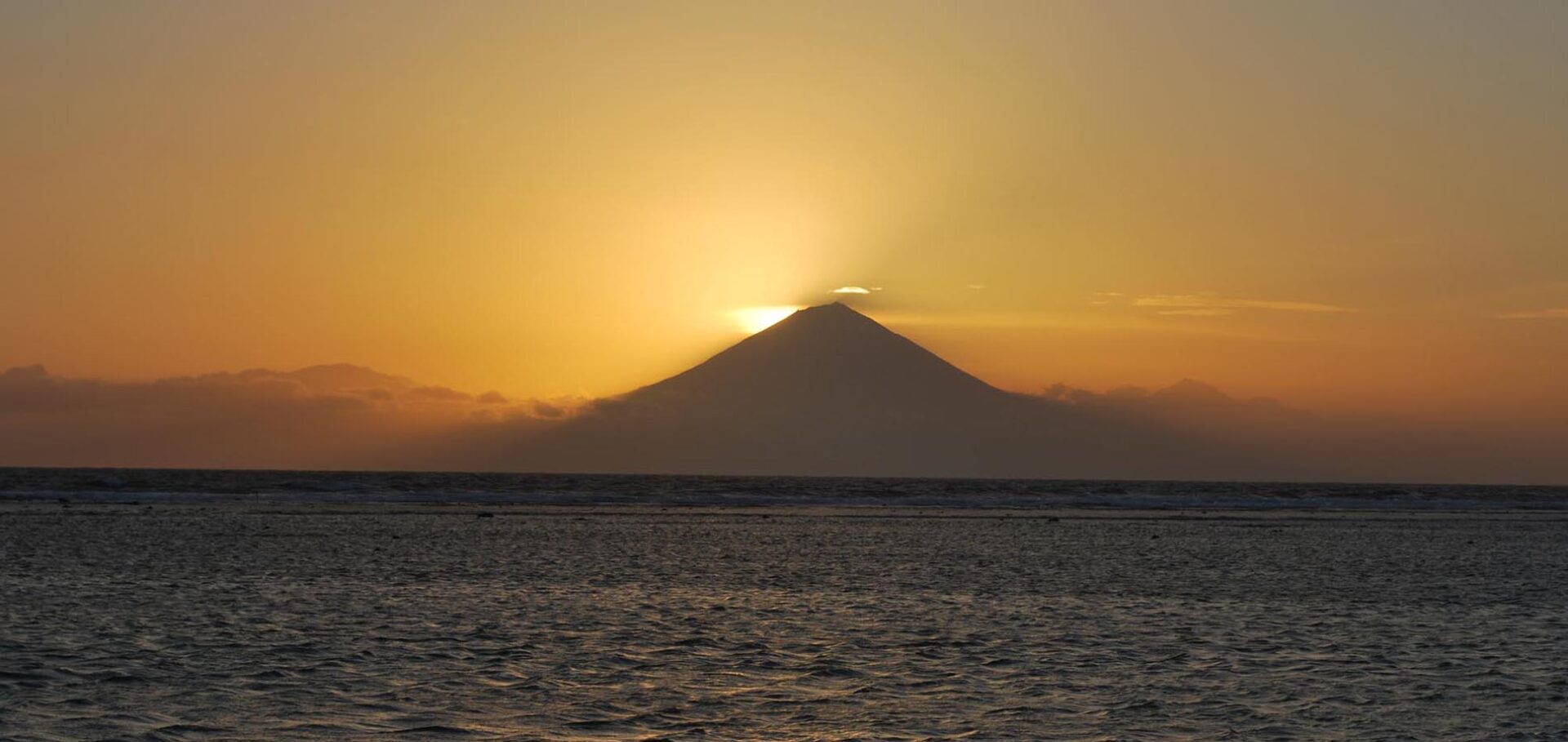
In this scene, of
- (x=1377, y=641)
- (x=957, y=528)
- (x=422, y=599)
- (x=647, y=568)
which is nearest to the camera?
(x=1377, y=641)

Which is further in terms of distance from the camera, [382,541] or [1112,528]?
[1112,528]

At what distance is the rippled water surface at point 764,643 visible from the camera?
1825 centimetres

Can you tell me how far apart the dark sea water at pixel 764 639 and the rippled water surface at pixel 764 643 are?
0.32 ft

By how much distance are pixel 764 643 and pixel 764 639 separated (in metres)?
0.60

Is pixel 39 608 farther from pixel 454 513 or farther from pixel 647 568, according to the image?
pixel 454 513

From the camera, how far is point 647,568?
141 ft

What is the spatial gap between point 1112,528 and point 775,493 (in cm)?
6789

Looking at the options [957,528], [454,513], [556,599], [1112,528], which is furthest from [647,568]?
[454,513]

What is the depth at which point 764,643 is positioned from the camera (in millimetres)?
25484

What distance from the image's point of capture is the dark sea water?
1828cm

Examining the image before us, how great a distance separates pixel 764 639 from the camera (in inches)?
1027

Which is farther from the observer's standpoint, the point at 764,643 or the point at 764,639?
the point at 764,639

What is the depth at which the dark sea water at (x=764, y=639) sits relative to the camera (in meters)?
18.3

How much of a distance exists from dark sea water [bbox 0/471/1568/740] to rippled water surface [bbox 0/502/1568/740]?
0.10m
